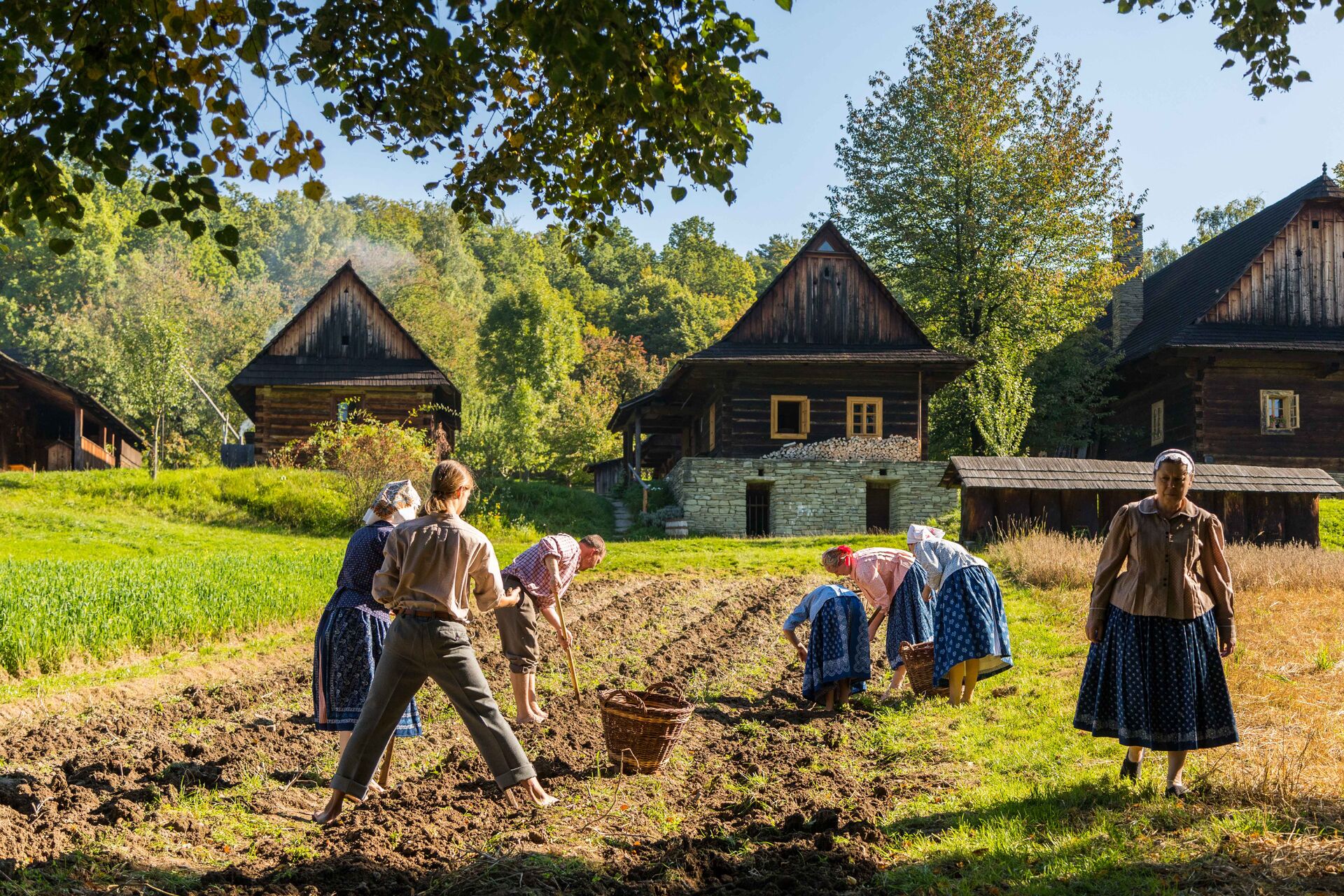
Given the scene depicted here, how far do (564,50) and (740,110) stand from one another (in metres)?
1.48

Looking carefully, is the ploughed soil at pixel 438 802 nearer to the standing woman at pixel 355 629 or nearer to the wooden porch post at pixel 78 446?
the standing woman at pixel 355 629

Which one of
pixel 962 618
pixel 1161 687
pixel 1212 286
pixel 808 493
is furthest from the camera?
pixel 1212 286

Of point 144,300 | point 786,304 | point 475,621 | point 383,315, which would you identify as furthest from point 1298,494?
point 144,300

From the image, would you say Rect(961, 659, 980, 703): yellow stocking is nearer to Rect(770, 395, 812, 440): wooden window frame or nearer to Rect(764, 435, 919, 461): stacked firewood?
Rect(764, 435, 919, 461): stacked firewood

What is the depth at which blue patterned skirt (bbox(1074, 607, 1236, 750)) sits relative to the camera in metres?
5.46

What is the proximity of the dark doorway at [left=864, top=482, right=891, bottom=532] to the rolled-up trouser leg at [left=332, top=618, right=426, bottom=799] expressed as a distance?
2147 cm

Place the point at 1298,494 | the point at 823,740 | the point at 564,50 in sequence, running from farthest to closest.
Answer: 1. the point at 1298,494
2. the point at 823,740
3. the point at 564,50

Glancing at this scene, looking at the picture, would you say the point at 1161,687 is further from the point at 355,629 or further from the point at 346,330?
the point at 346,330

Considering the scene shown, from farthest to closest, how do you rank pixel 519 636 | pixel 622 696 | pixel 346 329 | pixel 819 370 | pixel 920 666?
pixel 346 329 < pixel 819 370 < pixel 920 666 < pixel 519 636 < pixel 622 696

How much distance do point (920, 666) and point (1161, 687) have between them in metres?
2.87

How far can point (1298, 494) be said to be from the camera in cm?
1845

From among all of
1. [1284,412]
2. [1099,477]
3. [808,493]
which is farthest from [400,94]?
[1284,412]

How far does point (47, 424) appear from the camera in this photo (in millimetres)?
36125

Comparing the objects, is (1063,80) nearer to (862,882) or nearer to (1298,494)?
(1298,494)
